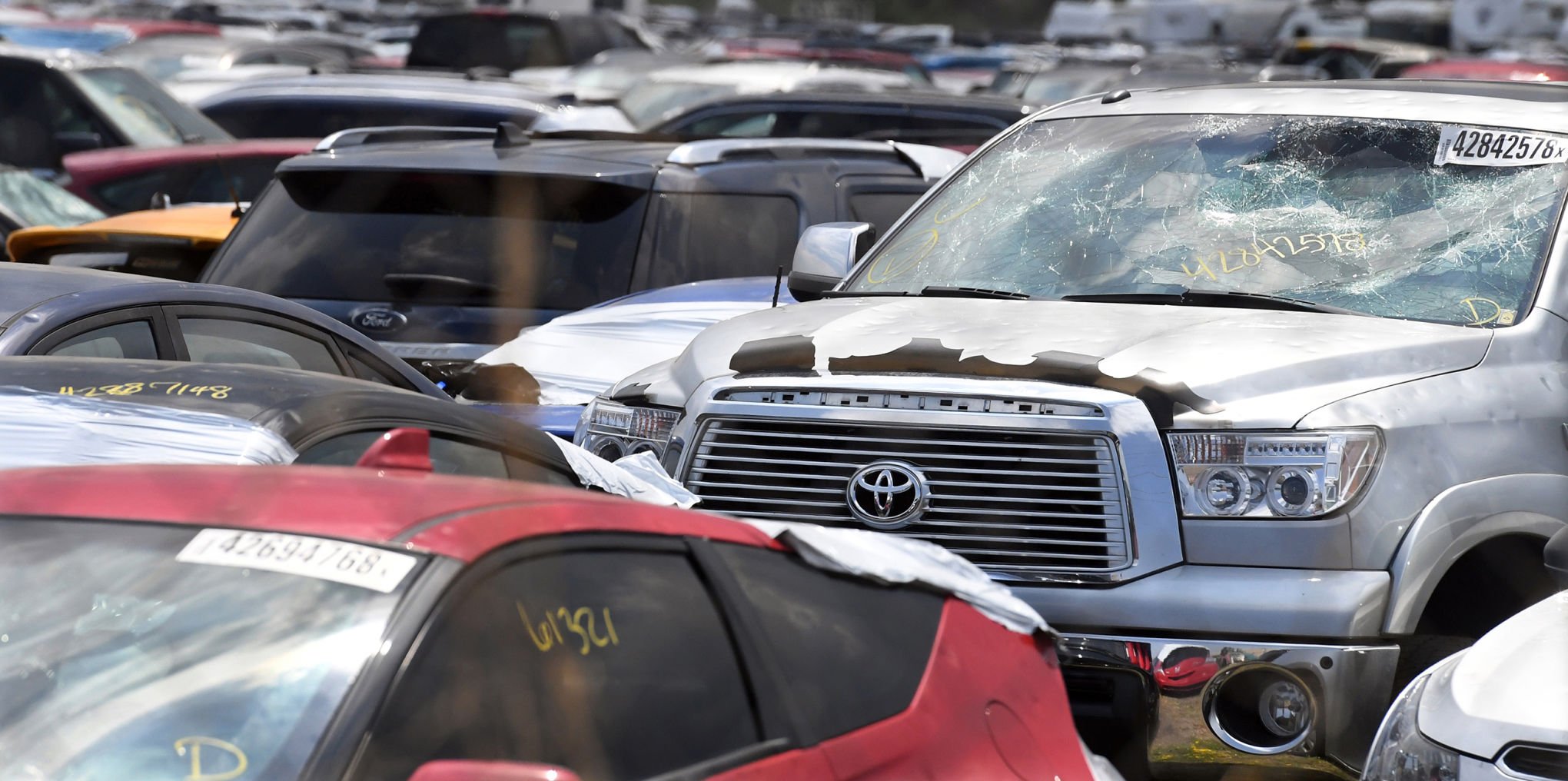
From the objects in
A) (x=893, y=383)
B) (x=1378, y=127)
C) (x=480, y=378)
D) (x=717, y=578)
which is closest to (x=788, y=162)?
A: (x=480, y=378)

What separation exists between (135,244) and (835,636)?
220 inches

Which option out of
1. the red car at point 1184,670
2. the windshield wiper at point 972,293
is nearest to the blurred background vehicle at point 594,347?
the windshield wiper at point 972,293

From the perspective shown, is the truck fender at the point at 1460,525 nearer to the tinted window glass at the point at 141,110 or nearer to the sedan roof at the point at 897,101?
the sedan roof at the point at 897,101

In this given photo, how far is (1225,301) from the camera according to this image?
16.6ft

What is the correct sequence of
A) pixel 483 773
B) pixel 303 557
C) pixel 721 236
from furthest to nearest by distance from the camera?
pixel 721 236 → pixel 303 557 → pixel 483 773

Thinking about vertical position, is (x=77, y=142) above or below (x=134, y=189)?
below

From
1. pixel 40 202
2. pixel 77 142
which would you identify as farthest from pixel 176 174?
pixel 77 142

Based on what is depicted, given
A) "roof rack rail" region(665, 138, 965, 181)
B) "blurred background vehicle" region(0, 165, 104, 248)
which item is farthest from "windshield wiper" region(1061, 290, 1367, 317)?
"blurred background vehicle" region(0, 165, 104, 248)

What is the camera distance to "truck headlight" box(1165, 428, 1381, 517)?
427cm

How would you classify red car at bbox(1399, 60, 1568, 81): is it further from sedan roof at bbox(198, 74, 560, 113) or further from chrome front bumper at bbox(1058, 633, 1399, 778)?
chrome front bumper at bbox(1058, 633, 1399, 778)

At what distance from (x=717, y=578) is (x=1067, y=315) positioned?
7.27 feet

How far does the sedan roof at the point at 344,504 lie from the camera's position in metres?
2.62

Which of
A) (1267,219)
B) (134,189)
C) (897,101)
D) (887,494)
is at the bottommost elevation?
(134,189)

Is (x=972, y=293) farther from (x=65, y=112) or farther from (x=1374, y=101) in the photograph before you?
(x=65, y=112)
